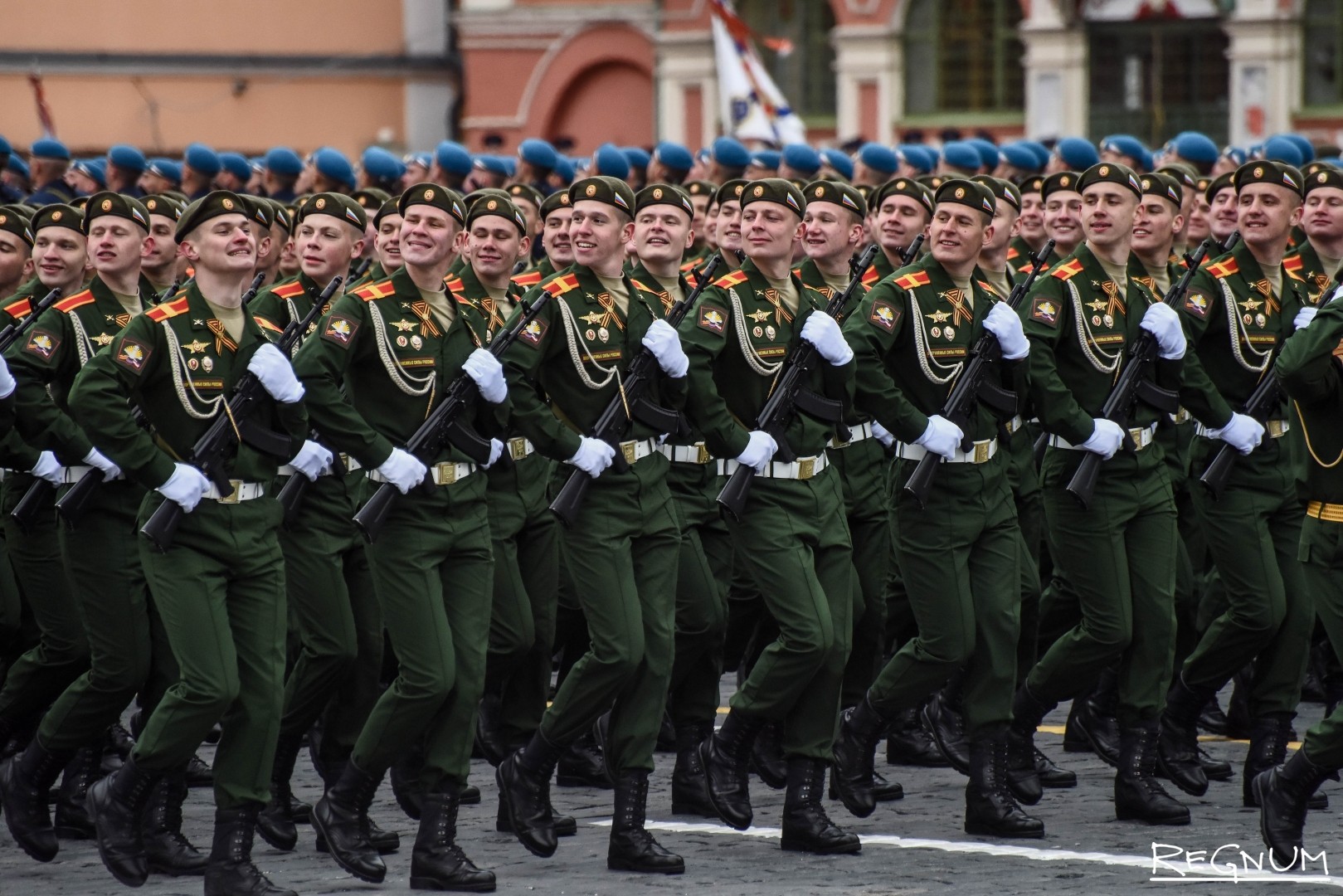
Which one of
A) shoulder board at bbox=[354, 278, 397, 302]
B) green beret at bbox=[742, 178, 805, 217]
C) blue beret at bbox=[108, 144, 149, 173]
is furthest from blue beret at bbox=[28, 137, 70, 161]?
shoulder board at bbox=[354, 278, 397, 302]

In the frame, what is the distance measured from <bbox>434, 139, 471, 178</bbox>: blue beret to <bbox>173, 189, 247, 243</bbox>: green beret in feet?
22.0

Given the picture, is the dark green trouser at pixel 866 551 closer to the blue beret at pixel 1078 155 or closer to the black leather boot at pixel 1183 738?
the black leather boot at pixel 1183 738

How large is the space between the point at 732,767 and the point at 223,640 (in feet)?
6.16

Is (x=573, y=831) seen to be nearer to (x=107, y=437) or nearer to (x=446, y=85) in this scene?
(x=107, y=437)

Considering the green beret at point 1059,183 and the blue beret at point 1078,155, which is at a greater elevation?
the blue beret at point 1078,155

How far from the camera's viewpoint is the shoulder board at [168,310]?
6.97 meters

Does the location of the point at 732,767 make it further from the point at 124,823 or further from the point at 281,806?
the point at 124,823

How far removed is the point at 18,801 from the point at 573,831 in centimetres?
175

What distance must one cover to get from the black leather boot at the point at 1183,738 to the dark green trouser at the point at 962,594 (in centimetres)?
78

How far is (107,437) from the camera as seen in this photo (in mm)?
6785

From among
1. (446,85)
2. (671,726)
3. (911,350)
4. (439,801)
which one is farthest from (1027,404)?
(446,85)

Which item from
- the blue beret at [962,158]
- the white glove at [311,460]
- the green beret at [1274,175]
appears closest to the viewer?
the white glove at [311,460]

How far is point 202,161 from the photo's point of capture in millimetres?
14586

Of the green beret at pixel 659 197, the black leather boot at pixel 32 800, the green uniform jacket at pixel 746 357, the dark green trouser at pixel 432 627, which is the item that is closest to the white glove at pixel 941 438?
the green uniform jacket at pixel 746 357
